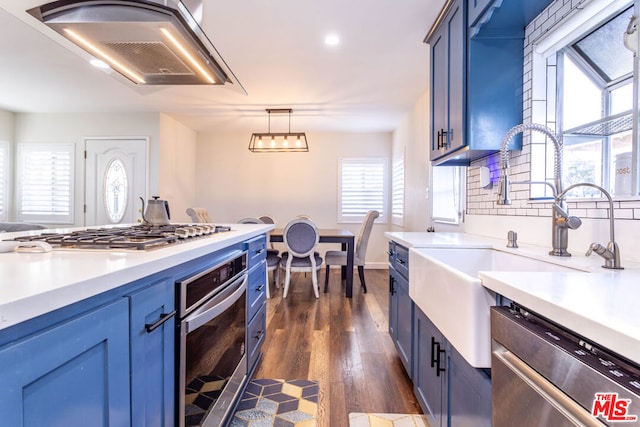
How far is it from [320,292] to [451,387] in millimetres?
3011

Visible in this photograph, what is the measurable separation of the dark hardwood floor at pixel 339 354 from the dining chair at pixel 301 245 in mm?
341

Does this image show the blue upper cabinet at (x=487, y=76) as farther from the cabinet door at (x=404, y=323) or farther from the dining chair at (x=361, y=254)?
the dining chair at (x=361, y=254)

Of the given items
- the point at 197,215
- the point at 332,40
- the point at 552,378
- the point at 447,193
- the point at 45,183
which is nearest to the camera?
the point at 552,378

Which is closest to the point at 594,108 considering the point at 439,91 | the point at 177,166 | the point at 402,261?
the point at 439,91

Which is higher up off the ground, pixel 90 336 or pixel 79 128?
pixel 79 128

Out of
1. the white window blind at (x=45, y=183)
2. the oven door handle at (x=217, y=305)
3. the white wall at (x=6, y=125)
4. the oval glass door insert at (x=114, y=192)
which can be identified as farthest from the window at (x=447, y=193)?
Result: the white wall at (x=6, y=125)

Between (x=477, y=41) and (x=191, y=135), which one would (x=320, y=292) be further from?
(x=191, y=135)

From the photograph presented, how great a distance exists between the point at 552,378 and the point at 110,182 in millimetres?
5581

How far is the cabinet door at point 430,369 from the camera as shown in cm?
125

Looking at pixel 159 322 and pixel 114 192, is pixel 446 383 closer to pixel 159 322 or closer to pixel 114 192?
pixel 159 322

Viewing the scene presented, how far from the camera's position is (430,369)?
1420mm

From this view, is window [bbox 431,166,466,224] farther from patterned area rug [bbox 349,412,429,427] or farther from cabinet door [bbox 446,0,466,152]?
patterned area rug [bbox 349,412,429,427]

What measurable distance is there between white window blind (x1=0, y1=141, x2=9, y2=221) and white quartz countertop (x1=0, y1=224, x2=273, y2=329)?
212 inches

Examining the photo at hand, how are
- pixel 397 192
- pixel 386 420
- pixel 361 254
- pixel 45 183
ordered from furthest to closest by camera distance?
pixel 397 192
pixel 45 183
pixel 361 254
pixel 386 420
